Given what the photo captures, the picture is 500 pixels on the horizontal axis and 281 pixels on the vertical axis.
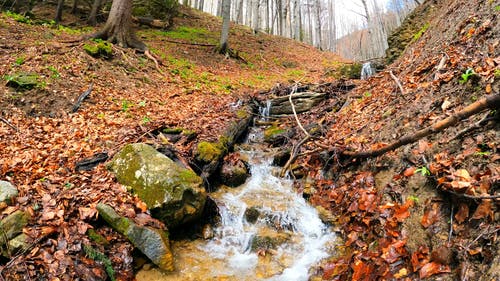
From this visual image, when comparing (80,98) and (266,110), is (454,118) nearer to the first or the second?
(266,110)

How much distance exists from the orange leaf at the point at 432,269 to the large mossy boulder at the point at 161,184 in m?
3.33

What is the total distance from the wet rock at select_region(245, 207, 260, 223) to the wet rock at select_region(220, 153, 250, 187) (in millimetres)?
1141

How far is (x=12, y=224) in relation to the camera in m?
3.93

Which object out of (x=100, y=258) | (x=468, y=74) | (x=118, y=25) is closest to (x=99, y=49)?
(x=118, y=25)

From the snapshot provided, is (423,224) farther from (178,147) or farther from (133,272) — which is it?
(178,147)

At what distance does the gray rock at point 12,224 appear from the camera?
3.82m

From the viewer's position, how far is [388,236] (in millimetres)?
3869

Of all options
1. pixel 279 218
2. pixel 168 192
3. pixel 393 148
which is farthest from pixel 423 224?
pixel 168 192

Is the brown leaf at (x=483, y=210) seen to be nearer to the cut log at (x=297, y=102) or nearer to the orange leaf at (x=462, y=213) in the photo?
the orange leaf at (x=462, y=213)

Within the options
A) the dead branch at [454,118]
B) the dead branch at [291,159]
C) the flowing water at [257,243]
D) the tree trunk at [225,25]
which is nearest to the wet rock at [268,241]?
the flowing water at [257,243]

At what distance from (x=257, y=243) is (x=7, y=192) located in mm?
3732

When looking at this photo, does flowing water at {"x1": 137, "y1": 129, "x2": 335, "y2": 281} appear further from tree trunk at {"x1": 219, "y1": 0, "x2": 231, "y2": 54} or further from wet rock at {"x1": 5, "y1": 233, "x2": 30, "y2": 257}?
tree trunk at {"x1": 219, "y1": 0, "x2": 231, "y2": 54}

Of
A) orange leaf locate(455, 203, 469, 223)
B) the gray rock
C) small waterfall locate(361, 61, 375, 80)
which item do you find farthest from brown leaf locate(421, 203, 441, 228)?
small waterfall locate(361, 61, 375, 80)

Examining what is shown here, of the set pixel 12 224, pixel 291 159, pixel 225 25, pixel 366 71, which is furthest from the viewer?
pixel 225 25
